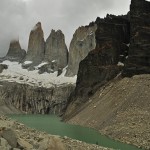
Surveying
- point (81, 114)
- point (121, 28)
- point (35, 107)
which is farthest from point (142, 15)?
point (35, 107)

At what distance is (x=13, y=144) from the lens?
18078mm

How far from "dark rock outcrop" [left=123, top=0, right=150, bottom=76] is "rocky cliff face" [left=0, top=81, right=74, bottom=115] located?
95.0 m

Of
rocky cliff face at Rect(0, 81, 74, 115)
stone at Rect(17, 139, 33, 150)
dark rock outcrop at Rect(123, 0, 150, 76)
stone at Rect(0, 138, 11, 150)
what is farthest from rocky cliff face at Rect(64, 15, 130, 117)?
rocky cliff face at Rect(0, 81, 74, 115)

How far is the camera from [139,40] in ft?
277

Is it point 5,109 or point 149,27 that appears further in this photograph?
point 5,109

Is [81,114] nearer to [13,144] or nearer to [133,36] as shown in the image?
[133,36]

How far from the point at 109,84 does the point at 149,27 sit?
15200 millimetres

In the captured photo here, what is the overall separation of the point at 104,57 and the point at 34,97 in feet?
312

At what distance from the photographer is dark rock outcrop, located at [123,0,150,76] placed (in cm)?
8069

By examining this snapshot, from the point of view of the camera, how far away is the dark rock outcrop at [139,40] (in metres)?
80.7

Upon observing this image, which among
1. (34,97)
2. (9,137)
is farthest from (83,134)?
(34,97)

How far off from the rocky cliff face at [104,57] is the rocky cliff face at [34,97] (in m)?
77.7

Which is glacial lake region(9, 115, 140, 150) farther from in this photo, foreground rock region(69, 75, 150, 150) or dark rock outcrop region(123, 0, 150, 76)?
dark rock outcrop region(123, 0, 150, 76)

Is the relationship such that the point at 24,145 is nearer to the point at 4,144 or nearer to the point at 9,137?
the point at 9,137
